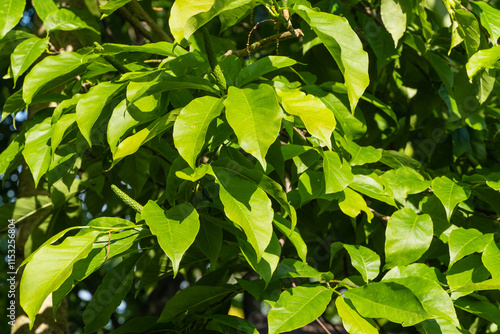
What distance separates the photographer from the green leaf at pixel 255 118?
0.83 m

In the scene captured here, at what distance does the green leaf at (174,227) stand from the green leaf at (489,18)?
977 millimetres

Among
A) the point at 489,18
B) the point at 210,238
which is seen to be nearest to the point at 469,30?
the point at 489,18

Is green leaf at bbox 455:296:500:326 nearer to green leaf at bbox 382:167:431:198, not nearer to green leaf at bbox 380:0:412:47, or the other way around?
green leaf at bbox 382:167:431:198

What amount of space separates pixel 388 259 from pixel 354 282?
0.10m

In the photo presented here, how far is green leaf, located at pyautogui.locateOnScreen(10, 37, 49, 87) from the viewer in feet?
4.35

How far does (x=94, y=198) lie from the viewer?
6.44ft

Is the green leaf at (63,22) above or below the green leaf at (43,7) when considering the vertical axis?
below

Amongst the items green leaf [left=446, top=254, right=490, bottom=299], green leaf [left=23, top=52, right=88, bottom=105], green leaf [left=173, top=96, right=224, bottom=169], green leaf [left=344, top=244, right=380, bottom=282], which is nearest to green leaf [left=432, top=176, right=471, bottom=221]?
green leaf [left=446, top=254, right=490, bottom=299]

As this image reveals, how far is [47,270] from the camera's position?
2.90ft

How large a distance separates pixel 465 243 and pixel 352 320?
14.5 inches

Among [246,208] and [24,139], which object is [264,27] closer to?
[24,139]

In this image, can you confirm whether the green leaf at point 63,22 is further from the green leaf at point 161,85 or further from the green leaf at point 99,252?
the green leaf at point 99,252

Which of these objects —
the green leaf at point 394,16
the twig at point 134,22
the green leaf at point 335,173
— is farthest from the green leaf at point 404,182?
the twig at point 134,22

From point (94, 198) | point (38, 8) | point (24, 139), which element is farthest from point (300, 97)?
point (94, 198)
